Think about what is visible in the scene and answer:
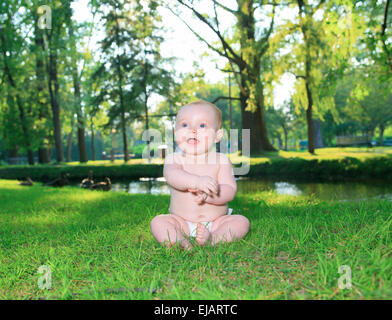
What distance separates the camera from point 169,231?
289cm

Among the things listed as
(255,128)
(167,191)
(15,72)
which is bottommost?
(167,191)

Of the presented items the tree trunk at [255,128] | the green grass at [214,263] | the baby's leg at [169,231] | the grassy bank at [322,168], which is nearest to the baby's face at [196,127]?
the baby's leg at [169,231]

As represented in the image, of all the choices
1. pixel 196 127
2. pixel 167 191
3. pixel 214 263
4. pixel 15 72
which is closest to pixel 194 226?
pixel 214 263

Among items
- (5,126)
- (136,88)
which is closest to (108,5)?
(136,88)

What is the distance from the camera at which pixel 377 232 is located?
2.62m

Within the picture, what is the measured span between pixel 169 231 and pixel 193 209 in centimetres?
32

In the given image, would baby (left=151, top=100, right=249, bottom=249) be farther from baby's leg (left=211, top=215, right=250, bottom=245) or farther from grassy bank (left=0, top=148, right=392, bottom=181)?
grassy bank (left=0, top=148, right=392, bottom=181)

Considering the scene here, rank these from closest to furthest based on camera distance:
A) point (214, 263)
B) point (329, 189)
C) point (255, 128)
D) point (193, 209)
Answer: point (214, 263)
point (193, 209)
point (329, 189)
point (255, 128)

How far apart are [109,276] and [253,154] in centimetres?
1523

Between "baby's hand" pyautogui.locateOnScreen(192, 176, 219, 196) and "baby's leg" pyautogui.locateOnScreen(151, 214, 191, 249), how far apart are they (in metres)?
0.44

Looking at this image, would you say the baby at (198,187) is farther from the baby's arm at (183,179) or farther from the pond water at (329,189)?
the pond water at (329,189)

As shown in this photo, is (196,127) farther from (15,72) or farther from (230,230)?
(15,72)

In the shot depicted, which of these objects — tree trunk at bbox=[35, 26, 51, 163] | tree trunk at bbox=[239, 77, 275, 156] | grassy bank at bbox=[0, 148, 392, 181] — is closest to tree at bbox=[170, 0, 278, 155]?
tree trunk at bbox=[239, 77, 275, 156]

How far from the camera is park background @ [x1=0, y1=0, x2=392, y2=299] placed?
2.23 meters
